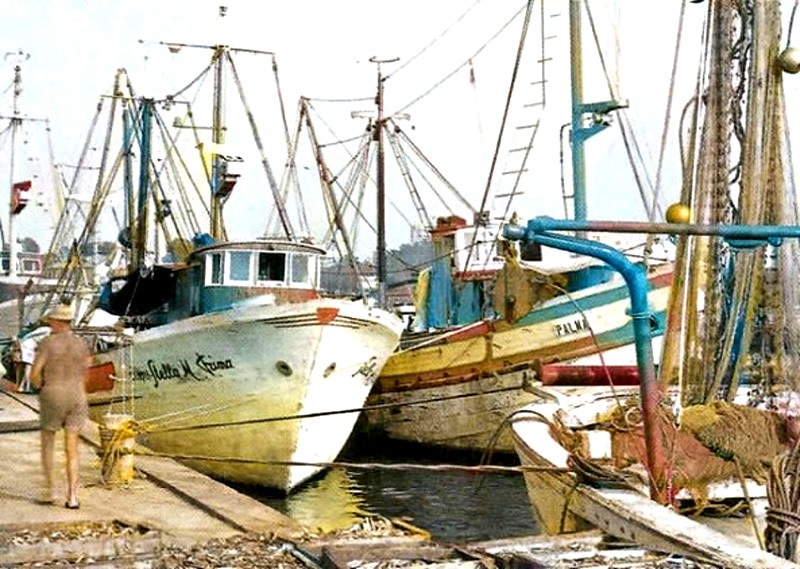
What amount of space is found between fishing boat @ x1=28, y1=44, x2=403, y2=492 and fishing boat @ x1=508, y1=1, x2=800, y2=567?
5612mm

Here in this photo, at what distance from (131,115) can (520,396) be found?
1098 centimetres

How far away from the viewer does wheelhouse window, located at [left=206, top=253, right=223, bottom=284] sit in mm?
16578

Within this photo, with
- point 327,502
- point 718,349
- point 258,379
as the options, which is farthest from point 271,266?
point 718,349

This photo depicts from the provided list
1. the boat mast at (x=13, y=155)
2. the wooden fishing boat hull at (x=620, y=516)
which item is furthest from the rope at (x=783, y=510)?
the boat mast at (x=13, y=155)

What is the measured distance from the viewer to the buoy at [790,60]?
327 inches

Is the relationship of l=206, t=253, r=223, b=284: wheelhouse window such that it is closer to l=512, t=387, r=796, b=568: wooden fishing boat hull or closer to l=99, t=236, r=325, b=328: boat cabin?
l=99, t=236, r=325, b=328: boat cabin

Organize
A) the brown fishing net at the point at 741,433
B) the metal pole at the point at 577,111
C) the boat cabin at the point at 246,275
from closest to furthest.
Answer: the brown fishing net at the point at 741,433
the boat cabin at the point at 246,275
the metal pole at the point at 577,111

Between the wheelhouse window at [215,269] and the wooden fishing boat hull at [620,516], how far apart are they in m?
8.82

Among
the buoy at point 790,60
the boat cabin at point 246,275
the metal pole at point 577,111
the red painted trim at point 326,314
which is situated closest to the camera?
the buoy at point 790,60

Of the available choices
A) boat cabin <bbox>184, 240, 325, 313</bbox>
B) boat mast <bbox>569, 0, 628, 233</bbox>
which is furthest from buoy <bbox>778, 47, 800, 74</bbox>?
boat cabin <bbox>184, 240, 325, 313</bbox>

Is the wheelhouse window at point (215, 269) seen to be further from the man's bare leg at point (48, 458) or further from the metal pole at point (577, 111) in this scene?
the man's bare leg at point (48, 458)

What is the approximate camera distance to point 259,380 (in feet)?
48.4

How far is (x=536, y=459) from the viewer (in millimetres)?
7477

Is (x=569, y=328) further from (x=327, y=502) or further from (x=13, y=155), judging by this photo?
(x=13, y=155)
